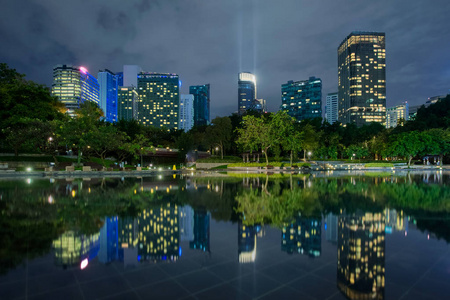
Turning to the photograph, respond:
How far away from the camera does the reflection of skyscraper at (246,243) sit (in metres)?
5.02

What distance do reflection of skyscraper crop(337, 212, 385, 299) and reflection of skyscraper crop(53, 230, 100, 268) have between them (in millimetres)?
4643

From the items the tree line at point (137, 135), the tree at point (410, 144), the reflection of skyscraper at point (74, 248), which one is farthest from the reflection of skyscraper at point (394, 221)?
the tree at point (410, 144)

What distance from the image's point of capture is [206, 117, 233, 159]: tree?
53875mm

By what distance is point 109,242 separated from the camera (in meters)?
5.80

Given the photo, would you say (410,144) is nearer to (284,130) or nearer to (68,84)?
(284,130)

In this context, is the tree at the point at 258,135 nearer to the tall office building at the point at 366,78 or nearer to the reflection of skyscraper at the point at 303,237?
the reflection of skyscraper at the point at 303,237

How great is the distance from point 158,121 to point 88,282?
20292 cm

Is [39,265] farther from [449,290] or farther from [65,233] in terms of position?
[449,290]

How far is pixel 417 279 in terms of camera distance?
13.2ft

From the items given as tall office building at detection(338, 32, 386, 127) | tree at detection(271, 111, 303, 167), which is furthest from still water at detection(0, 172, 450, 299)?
tall office building at detection(338, 32, 386, 127)

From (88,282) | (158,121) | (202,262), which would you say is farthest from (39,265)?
(158,121)

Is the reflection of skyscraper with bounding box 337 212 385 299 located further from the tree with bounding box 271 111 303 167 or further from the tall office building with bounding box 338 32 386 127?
the tall office building with bounding box 338 32 386 127

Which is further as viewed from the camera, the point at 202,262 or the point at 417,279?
the point at 202,262

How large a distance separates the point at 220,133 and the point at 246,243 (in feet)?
158
